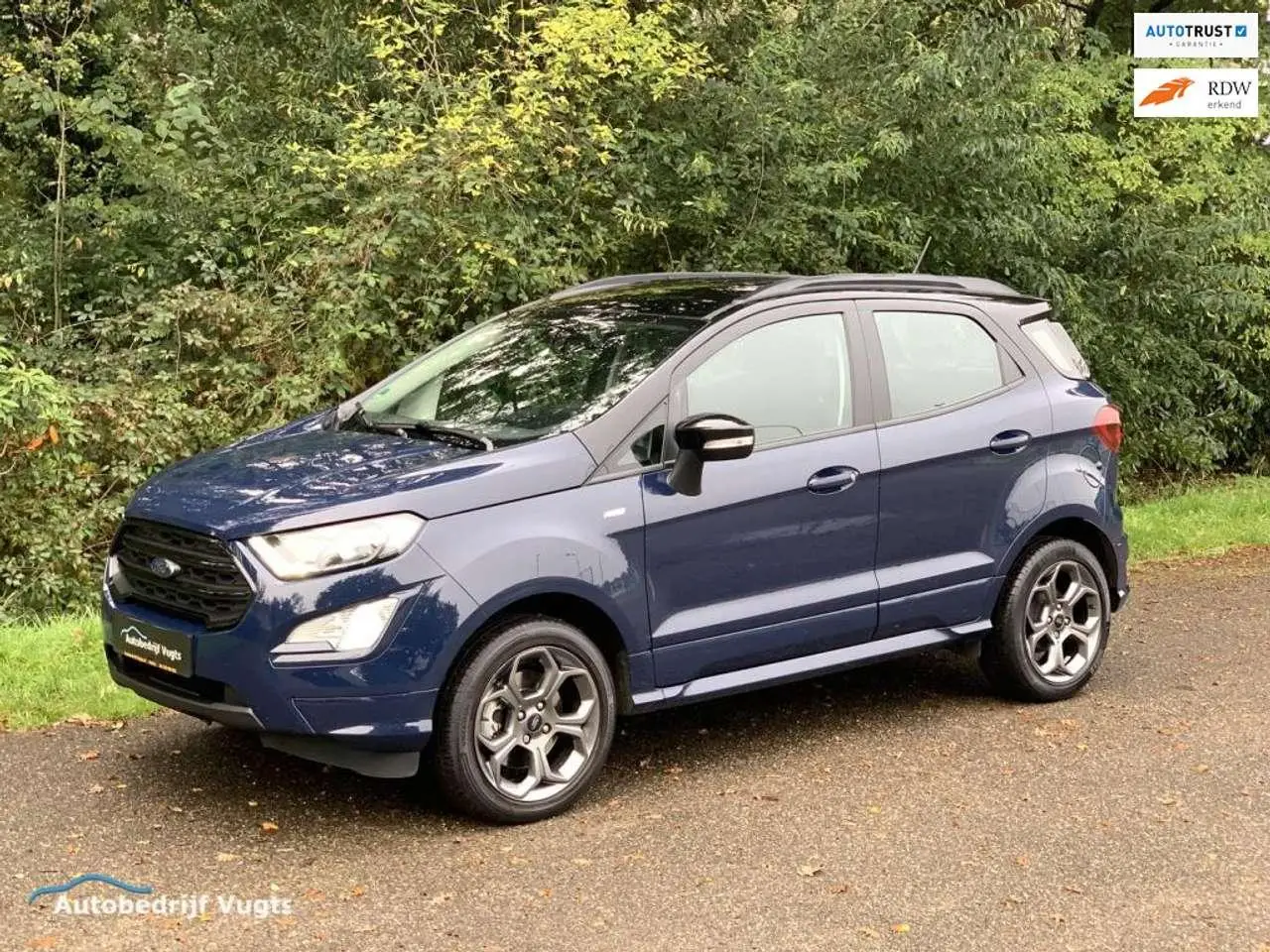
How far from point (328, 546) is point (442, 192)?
5.66 metres

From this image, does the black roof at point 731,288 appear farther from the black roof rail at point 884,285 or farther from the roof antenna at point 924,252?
the roof antenna at point 924,252

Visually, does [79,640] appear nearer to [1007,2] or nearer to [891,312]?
[891,312]

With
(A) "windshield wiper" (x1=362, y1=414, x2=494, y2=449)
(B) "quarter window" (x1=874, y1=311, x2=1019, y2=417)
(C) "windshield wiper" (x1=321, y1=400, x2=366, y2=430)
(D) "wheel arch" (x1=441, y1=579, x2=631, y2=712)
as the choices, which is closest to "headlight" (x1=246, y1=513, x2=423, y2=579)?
(D) "wheel arch" (x1=441, y1=579, x2=631, y2=712)

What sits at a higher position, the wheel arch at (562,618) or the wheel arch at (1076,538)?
the wheel arch at (562,618)

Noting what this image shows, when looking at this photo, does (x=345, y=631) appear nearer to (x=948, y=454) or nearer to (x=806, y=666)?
(x=806, y=666)

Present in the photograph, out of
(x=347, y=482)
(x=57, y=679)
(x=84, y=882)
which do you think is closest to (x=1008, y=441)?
(x=347, y=482)

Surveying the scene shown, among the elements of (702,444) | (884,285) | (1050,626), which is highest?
(884,285)

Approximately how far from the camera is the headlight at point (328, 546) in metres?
4.84

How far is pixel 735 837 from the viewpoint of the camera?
5.14m

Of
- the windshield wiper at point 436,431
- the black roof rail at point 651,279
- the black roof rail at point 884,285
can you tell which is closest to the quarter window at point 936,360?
the black roof rail at point 884,285

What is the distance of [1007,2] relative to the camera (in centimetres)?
1503

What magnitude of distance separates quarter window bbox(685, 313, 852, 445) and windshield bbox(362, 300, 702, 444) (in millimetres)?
195

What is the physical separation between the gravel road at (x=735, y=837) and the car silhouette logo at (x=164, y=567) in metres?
0.83

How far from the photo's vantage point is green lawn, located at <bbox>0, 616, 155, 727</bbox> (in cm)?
636
